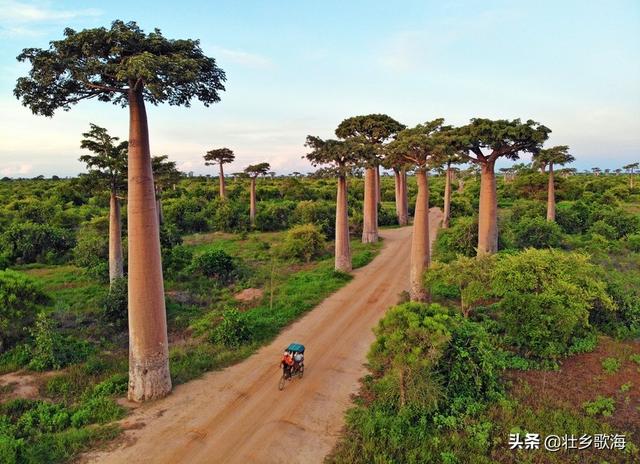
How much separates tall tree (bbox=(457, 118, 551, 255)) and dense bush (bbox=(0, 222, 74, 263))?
67.2 ft

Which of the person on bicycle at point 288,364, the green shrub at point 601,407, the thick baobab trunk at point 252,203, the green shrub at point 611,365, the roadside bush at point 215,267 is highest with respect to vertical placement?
the thick baobab trunk at point 252,203

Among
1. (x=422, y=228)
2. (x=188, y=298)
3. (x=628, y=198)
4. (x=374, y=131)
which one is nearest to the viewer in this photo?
(x=422, y=228)

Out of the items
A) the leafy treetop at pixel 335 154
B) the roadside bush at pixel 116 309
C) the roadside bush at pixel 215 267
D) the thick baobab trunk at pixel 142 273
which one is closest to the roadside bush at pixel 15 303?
the roadside bush at pixel 116 309

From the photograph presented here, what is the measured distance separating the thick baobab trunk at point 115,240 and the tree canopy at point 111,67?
6.88 metres

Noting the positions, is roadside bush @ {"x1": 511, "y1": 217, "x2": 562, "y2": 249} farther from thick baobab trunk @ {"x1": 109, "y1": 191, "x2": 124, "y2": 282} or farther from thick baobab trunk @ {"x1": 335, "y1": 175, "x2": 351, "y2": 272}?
thick baobab trunk @ {"x1": 109, "y1": 191, "x2": 124, "y2": 282}

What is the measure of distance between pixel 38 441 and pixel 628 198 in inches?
1881

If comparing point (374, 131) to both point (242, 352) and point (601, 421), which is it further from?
point (601, 421)

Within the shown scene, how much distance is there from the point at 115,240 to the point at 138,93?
8.72m

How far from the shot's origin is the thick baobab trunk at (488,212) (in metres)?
16.1

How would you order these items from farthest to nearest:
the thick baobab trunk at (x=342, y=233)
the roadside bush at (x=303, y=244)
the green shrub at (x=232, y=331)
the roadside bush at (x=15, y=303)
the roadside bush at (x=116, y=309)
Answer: the roadside bush at (x=303, y=244) < the thick baobab trunk at (x=342, y=233) < the roadside bush at (x=116, y=309) < the green shrub at (x=232, y=331) < the roadside bush at (x=15, y=303)

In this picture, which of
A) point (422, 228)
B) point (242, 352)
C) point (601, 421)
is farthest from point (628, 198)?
point (242, 352)

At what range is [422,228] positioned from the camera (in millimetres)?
12570

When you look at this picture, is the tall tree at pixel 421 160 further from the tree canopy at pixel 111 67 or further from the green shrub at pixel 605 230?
the green shrub at pixel 605 230

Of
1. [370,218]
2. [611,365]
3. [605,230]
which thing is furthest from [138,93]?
[605,230]
